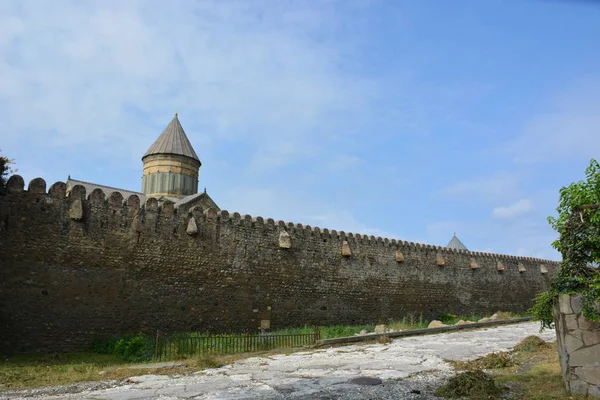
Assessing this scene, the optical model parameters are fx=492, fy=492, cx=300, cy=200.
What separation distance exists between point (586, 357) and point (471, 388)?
144cm

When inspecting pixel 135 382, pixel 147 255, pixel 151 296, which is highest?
pixel 147 255

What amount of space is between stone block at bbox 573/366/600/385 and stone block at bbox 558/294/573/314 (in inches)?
26.7

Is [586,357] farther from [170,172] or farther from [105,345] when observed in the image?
[170,172]

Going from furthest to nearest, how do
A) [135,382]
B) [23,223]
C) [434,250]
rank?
[434,250] → [23,223] → [135,382]

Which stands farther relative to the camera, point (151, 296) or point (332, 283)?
point (332, 283)

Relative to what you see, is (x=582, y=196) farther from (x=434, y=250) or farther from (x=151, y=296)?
(x=434, y=250)

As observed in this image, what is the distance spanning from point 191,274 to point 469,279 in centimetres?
1647

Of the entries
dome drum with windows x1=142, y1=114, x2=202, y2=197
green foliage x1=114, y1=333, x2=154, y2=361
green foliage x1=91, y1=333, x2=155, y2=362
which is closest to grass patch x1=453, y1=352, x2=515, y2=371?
green foliage x1=91, y1=333, x2=155, y2=362

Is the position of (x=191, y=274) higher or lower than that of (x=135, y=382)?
higher

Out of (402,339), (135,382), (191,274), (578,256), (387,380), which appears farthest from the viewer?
(191,274)

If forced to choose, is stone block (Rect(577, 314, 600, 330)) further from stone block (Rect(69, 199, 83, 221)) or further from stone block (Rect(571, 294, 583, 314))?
stone block (Rect(69, 199, 83, 221))

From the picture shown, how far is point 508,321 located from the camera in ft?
66.6

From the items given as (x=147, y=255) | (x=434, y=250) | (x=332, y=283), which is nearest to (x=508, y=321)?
(x=434, y=250)

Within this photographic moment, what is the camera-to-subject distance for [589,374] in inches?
232
